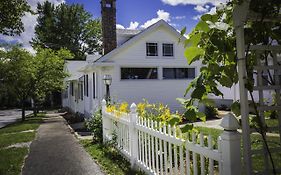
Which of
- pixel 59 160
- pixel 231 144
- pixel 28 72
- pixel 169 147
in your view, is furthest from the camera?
pixel 28 72

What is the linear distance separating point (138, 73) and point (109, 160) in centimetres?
1164

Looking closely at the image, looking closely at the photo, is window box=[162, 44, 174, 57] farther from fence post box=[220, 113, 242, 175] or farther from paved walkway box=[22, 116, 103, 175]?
fence post box=[220, 113, 242, 175]

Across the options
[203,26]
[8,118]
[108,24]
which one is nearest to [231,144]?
[203,26]

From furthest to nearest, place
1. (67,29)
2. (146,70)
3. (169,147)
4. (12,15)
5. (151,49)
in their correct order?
1. (67,29)
2. (151,49)
3. (146,70)
4. (12,15)
5. (169,147)

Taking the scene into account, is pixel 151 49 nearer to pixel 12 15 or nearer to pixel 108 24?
pixel 108 24

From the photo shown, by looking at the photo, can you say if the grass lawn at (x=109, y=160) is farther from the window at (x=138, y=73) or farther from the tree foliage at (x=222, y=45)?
the window at (x=138, y=73)

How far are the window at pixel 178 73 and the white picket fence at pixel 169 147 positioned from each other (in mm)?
10709

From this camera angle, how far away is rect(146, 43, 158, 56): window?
62.4 feet

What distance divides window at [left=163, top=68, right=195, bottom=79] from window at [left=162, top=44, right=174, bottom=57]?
3.39ft

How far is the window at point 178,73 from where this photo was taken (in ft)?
63.5

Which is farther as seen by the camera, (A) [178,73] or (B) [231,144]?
(A) [178,73]

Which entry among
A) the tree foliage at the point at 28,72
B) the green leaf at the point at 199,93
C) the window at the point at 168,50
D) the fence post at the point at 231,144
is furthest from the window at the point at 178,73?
the green leaf at the point at 199,93

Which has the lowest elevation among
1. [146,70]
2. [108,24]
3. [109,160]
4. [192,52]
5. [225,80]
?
[109,160]

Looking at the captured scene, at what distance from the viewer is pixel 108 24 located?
1880 cm
